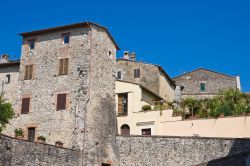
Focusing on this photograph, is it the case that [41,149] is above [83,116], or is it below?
below

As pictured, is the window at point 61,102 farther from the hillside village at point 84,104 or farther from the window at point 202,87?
the window at point 202,87

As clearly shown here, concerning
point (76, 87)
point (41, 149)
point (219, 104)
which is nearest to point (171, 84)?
point (219, 104)

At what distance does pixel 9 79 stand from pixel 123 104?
1007 centimetres

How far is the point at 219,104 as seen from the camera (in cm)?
3759

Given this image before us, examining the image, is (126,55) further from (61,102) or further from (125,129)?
(61,102)

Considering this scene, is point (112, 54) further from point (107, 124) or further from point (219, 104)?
point (219, 104)

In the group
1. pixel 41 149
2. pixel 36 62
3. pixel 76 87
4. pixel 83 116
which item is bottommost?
pixel 41 149

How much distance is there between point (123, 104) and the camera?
40.4 meters

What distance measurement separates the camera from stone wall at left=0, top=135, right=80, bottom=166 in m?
27.0

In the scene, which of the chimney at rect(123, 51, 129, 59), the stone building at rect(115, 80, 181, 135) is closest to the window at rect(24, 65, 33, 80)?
the stone building at rect(115, 80, 181, 135)

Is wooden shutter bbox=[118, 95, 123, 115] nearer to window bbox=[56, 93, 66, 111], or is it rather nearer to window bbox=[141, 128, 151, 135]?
window bbox=[141, 128, 151, 135]

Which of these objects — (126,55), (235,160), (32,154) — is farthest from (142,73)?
(235,160)

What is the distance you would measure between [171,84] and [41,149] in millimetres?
25660

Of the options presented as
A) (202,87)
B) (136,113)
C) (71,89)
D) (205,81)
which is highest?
(205,81)
